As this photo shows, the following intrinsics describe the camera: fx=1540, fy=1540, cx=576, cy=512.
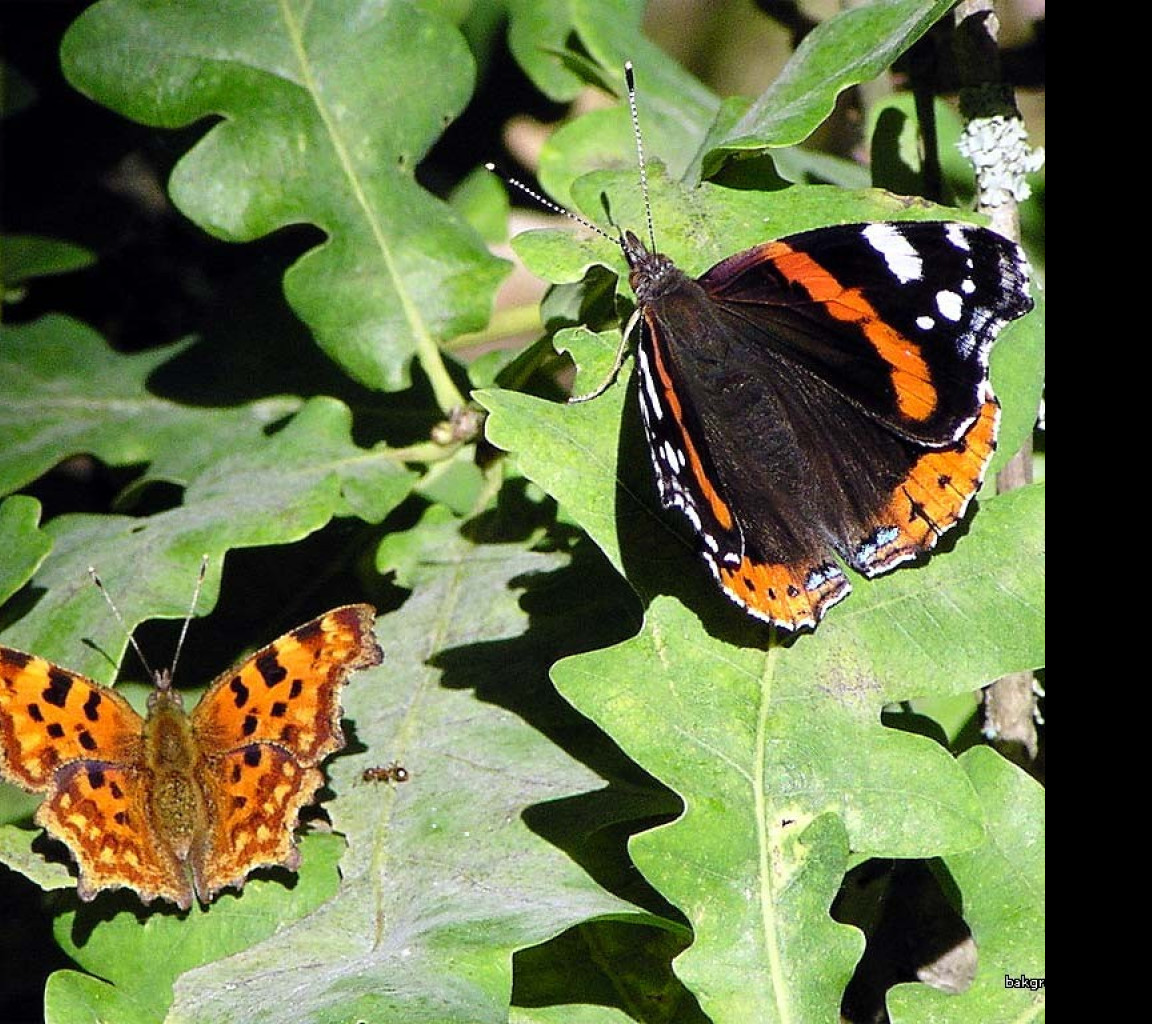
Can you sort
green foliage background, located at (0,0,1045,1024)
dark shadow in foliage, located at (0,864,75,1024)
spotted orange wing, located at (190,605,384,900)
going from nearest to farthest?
A: green foliage background, located at (0,0,1045,1024), spotted orange wing, located at (190,605,384,900), dark shadow in foliage, located at (0,864,75,1024)

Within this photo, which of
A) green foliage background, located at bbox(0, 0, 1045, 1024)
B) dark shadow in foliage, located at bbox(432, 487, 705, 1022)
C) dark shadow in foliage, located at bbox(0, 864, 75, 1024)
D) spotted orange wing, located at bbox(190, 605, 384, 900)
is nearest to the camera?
green foliage background, located at bbox(0, 0, 1045, 1024)

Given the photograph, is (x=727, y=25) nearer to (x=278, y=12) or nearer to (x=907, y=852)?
(x=278, y=12)

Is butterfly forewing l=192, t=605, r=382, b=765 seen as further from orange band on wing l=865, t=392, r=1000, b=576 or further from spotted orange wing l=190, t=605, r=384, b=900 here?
orange band on wing l=865, t=392, r=1000, b=576

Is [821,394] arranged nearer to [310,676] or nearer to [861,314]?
[861,314]

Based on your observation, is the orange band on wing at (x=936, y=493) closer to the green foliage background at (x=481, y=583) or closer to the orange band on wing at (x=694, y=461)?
the green foliage background at (x=481, y=583)

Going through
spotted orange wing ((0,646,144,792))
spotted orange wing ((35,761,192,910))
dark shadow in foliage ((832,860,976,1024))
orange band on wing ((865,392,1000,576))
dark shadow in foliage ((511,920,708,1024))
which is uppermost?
orange band on wing ((865,392,1000,576))

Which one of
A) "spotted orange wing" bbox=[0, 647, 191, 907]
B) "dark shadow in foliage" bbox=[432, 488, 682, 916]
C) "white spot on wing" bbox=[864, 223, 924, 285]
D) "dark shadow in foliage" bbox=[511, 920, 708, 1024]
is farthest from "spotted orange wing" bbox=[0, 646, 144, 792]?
"white spot on wing" bbox=[864, 223, 924, 285]

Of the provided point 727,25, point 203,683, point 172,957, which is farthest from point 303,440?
point 727,25

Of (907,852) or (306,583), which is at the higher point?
(907,852)
